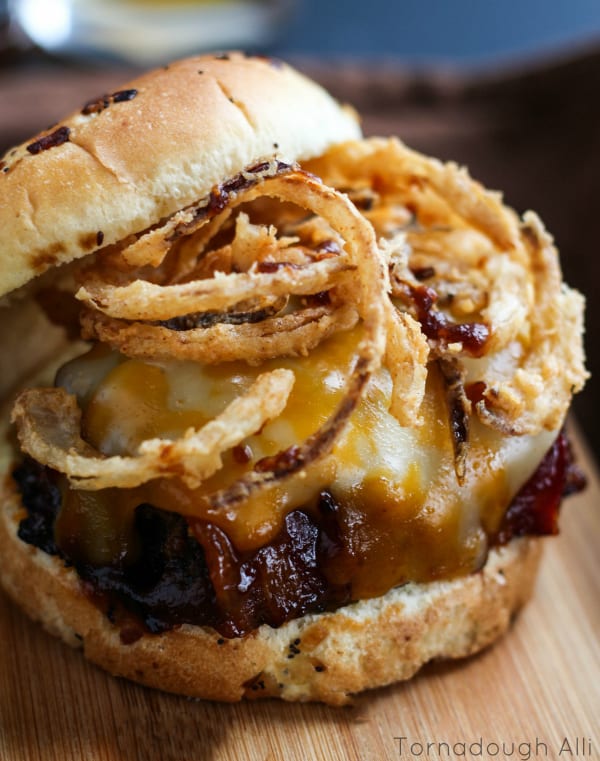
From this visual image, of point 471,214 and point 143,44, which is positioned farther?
point 143,44

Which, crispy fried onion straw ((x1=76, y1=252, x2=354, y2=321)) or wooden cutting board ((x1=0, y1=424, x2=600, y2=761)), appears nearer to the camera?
crispy fried onion straw ((x1=76, y1=252, x2=354, y2=321))

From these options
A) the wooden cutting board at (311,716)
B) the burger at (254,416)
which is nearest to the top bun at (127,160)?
the burger at (254,416)

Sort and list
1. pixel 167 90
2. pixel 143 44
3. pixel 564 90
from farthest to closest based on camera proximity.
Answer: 1. pixel 143 44
2. pixel 564 90
3. pixel 167 90

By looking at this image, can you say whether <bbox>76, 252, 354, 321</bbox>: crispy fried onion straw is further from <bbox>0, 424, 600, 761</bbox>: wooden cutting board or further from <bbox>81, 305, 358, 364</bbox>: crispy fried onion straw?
<bbox>0, 424, 600, 761</bbox>: wooden cutting board

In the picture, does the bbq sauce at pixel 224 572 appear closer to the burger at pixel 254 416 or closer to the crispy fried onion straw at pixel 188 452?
the burger at pixel 254 416

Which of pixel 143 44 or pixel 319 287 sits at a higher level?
pixel 319 287

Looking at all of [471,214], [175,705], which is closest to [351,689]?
[175,705]

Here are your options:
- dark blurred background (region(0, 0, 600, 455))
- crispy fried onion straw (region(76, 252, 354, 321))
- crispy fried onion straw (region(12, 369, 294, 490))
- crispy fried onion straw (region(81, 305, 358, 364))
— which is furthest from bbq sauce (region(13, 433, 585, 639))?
dark blurred background (region(0, 0, 600, 455))

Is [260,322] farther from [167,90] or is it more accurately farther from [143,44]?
[143,44]
